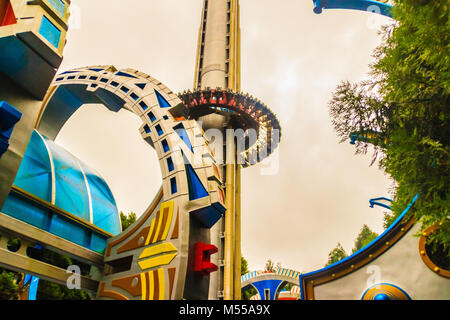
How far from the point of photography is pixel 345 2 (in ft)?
53.5

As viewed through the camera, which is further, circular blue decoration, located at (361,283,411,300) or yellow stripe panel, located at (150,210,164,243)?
yellow stripe panel, located at (150,210,164,243)

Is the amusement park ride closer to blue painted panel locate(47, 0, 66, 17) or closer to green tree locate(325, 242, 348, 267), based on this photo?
blue painted panel locate(47, 0, 66, 17)

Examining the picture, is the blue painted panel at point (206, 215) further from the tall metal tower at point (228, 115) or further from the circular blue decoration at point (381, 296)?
the tall metal tower at point (228, 115)

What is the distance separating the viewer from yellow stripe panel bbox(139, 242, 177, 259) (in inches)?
472

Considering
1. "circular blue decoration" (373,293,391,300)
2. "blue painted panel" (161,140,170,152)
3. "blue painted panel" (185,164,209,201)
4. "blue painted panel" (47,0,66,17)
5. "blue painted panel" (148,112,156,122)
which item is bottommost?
"circular blue decoration" (373,293,391,300)

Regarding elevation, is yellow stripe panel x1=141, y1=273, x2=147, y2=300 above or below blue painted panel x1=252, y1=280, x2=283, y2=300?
below

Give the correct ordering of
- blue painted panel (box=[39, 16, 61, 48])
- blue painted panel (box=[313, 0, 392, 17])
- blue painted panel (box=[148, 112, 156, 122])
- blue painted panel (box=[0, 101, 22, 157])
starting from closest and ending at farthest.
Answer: blue painted panel (box=[0, 101, 22, 157]), blue painted panel (box=[39, 16, 61, 48]), blue painted panel (box=[148, 112, 156, 122]), blue painted panel (box=[313, 0, 392, 17])

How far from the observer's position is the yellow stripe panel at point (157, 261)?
38.7 feet

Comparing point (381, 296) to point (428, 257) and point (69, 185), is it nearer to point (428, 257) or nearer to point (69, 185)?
point (428, 257)

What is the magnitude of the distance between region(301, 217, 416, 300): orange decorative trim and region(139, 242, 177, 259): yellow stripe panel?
5.99 meters

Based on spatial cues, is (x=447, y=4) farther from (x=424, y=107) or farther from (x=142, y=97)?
(x=142, y=97)

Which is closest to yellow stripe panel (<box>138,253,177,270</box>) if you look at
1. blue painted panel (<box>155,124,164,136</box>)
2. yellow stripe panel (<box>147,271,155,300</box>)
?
yellow stripe panel (<box>147,271,155,300</box>)

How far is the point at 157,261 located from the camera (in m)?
12.1

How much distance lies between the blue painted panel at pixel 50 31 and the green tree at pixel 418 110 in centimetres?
766
